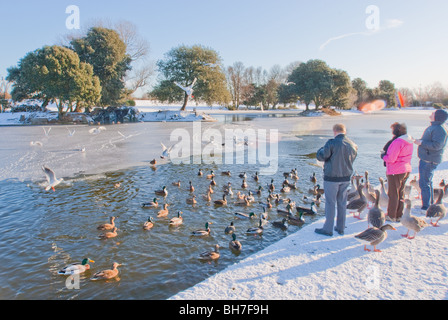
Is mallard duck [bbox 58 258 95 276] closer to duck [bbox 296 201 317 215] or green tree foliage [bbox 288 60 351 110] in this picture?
duck [bbox 296 201 317 215]

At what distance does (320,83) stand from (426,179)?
2361 inches

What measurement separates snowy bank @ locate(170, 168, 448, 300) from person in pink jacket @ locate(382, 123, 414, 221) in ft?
3.44

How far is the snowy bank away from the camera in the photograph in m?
4.37

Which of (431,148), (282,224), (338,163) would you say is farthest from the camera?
(282,224)

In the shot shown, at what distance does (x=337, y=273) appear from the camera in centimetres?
489

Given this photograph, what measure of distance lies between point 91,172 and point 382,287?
13.1 meters

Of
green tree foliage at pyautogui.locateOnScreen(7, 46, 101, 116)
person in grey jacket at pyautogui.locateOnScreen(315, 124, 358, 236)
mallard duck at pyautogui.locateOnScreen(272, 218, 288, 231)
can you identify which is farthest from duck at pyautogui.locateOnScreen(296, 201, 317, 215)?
green tree foliage at pyautogui.locateOnScreen(7, 46, 101, 116)

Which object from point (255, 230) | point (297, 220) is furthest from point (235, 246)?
point (297, 220)

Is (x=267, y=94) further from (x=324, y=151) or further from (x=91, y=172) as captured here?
(x=324, y=151)

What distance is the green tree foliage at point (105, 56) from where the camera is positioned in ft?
158

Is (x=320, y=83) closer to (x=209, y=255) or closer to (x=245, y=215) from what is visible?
(x=245, y=215)

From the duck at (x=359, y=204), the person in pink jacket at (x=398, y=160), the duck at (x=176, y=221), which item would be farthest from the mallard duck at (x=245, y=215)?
the person in pink jacket at (x=398, y=160)

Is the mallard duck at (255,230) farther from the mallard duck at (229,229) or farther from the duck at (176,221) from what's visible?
the duck at (176,221)
